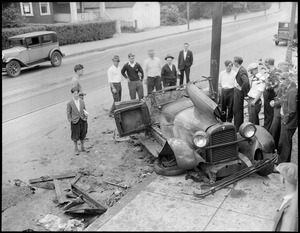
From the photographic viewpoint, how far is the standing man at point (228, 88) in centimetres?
933

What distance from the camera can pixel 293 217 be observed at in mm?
4094

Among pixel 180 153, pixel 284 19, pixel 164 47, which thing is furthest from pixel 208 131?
pixel 284 19

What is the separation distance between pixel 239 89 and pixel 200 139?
2894mm

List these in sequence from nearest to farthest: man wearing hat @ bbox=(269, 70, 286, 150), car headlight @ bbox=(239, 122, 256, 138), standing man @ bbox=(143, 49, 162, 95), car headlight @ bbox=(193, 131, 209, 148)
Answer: car headlight @ bbox=(193, 131, 209, 148) → car headlight @ bbox=(239, 122, 256, 138) → man wearing hat @ bbox=(269, 70, 286, 150) → standing man @ bbox=(143, 49, 162, 95)

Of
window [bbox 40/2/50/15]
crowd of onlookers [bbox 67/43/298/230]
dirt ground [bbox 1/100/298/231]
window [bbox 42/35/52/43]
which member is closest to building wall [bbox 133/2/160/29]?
window [bbox 40/2/50/15]

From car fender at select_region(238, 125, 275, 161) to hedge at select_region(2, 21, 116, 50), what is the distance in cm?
1982

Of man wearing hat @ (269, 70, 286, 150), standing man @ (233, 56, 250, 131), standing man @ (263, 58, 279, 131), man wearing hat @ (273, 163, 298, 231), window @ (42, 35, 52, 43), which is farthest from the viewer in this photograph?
window @ (42, 35, 52, 43)

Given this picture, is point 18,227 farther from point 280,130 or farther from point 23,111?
point 23,111

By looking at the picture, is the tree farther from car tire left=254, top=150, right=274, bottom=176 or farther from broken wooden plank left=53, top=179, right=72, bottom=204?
car tire left=254, top=150, right=274, bottom=176

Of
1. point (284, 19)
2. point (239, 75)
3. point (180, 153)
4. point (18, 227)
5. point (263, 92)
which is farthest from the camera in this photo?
point (284, 19)

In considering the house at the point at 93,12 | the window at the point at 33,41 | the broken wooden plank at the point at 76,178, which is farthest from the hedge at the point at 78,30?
the broken wooden plank at the point at 76,178

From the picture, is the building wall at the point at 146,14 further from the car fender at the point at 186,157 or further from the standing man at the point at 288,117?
the car fender at the point at 186,157

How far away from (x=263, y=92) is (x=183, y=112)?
211 cm

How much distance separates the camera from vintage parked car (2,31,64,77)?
16.9m
